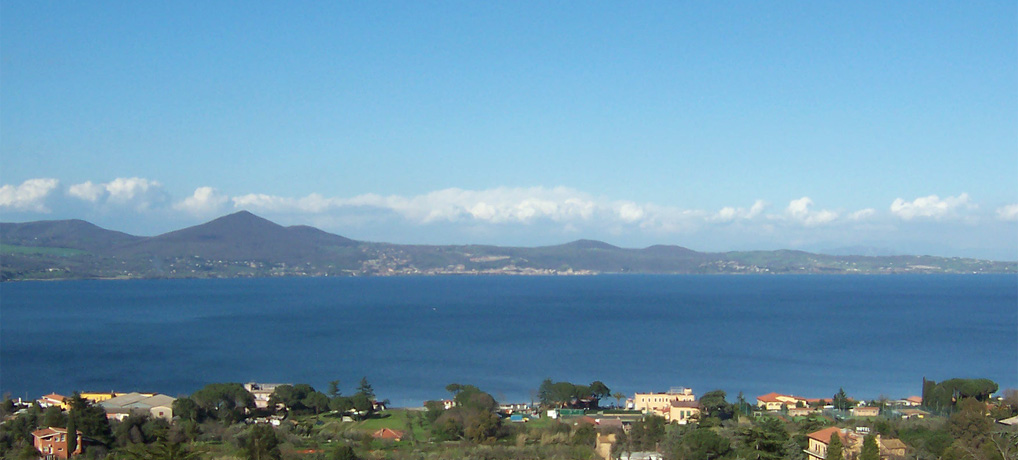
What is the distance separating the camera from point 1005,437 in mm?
11844

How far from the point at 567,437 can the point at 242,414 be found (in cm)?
667

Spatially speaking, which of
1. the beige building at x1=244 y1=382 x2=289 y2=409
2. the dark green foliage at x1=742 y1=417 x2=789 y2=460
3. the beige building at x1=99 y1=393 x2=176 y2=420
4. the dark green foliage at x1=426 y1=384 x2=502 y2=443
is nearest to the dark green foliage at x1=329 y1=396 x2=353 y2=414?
the beige building at x1=244 y1=382 x2=289 y2=409

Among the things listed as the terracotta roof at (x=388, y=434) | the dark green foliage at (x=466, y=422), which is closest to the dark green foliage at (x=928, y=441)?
the dark green foliage at (x=466, y=422)

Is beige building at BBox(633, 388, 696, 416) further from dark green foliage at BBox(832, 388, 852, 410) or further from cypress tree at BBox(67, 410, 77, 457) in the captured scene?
cypress tree at BBox(67, 410, 77, 457)

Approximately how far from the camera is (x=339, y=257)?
443 feet

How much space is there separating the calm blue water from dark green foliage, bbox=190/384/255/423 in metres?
4.43

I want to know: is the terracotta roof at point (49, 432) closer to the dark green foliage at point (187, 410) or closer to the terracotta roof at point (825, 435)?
the dark green foliage at point (187, 410)

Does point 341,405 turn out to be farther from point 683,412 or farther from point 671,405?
point 683,412

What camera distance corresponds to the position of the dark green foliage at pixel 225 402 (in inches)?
645

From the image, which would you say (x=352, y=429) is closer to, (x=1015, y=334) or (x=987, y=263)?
(x=1015, y=334)

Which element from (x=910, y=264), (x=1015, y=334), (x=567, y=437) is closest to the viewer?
(x=567, y=437)

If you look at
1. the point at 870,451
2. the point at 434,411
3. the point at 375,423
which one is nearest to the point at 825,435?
the point at 870,451

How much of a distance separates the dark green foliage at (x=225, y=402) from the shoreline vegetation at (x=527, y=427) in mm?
24

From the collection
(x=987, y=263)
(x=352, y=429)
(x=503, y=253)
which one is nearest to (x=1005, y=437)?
(x=352, y=429)
